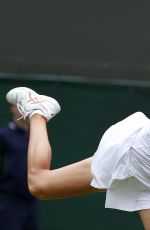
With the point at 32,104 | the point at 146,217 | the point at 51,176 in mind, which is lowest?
the point at 146,217

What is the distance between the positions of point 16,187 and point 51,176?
6.05 ft

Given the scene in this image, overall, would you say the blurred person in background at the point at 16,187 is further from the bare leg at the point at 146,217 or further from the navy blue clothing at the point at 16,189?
the bare leg at the point at 146,217

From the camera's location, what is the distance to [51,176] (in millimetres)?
2600

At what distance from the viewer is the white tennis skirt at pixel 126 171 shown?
233 cm

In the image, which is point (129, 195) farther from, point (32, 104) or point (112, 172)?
point (32, 104)

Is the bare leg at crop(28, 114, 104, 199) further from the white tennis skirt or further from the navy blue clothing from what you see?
the navy blue clothing

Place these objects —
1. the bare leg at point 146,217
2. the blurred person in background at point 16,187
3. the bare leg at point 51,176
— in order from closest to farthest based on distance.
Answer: the bare leg at point 146,217 < the bare leg at point 51,176 < the blurred person in background at point 16,187

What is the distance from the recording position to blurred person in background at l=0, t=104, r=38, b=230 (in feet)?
14.4

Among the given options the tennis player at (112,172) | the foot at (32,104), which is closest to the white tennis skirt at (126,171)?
the tennis player at (112,172)

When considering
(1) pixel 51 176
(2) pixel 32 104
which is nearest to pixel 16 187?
(2) pixel 32 104

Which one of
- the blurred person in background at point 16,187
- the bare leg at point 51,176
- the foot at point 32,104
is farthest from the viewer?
the blurred person in background at point 16,187

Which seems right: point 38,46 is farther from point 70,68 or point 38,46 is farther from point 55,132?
point 55,132

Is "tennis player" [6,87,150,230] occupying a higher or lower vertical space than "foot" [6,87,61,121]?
lower

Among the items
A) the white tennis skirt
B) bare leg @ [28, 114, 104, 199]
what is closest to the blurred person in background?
bare leg @ [28, 114, 104, 199]
